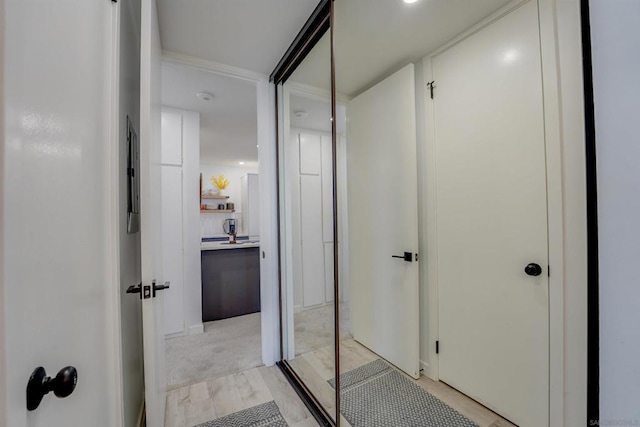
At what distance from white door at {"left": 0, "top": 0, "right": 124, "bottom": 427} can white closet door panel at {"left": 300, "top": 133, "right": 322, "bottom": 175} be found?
1433 millimetres

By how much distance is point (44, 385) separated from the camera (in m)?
0.47

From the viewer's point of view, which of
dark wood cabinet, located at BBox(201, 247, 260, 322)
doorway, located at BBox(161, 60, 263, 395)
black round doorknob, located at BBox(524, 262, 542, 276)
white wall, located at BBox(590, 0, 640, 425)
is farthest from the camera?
dark wood cabinet, located at BBox(201, 247, 260, 322)

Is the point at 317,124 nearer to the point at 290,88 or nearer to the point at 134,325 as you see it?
the point at 290,88

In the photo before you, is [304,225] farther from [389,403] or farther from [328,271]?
[389,403]

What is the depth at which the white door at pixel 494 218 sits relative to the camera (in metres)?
1.44

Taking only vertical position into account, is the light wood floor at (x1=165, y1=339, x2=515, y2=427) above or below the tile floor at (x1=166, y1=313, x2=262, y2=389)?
above

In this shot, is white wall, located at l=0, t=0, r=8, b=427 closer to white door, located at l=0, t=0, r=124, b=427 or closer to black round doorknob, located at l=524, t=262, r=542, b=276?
white door, located at l=0, t=0, r=124, b=427

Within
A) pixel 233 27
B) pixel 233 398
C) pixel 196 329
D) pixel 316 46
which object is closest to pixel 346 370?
pixel 233 398

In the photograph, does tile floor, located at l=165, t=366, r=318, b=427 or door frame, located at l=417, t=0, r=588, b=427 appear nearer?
door frame, located at l=417, t=0, r=588, b=427

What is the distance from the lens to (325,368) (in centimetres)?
199

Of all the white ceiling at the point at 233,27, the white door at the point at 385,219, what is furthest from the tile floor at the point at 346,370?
the white ceiling at the point at 233,27

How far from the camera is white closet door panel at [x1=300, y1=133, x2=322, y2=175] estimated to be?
87.6 inches

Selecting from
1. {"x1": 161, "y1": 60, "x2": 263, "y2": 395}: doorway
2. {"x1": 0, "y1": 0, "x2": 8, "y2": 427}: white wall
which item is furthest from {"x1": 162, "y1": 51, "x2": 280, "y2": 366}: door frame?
{"x1": 0, "y1": 0, "x2": 8, "y2": 427}: white wall

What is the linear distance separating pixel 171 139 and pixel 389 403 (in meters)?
3.13
